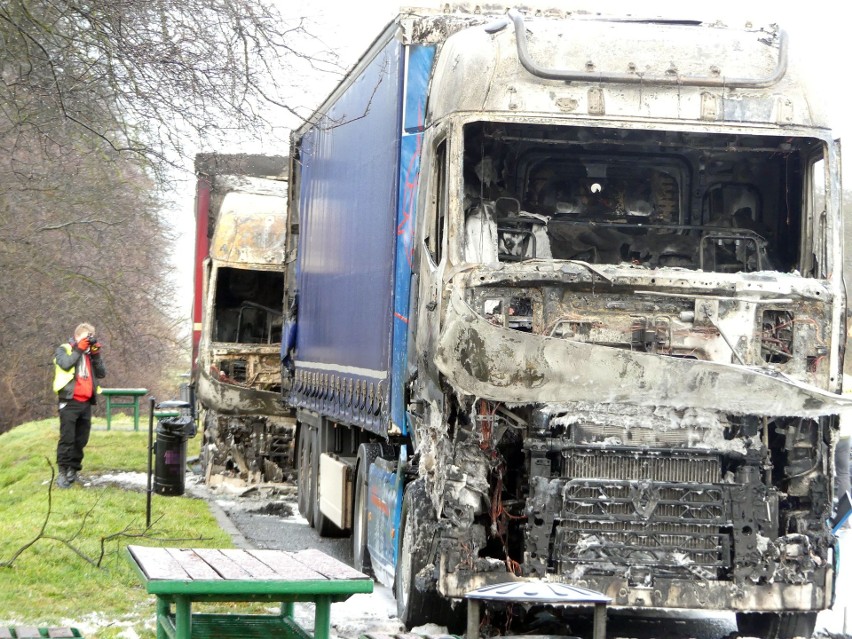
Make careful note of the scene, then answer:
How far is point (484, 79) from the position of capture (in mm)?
8273

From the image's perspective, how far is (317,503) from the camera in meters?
13.7

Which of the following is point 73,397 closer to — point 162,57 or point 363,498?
point 363,498

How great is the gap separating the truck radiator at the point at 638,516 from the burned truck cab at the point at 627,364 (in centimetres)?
1

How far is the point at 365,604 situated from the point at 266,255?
8584mm

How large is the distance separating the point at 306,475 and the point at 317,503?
3.45 ft

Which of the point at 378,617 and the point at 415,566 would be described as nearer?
the point at 415,566

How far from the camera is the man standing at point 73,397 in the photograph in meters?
15.6

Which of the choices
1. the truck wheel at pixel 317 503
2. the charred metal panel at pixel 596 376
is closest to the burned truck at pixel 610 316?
the charred metal panel at pixel 596 376

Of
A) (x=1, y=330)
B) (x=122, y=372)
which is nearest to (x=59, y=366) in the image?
(x=1, y=330)

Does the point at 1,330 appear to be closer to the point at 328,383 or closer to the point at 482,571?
the point at 328,383

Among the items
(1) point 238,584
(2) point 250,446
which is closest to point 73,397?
(2) point 250,446

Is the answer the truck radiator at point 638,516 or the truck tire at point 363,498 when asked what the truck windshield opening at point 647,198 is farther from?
the truck tire at point 363,498

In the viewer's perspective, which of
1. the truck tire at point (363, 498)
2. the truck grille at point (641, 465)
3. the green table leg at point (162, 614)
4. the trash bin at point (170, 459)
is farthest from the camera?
the trash bin at point (170, 459)

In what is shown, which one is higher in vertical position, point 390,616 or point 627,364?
point 627,364
